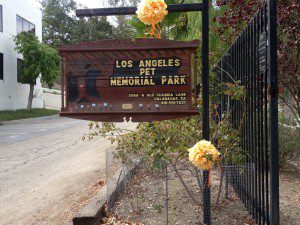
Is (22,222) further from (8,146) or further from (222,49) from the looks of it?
(8,146)

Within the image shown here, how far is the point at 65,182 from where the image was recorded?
7.32 meters

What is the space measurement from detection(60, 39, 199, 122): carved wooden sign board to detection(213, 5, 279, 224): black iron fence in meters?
0.62

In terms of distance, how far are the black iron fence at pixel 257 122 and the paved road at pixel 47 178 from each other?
2163 millimetres


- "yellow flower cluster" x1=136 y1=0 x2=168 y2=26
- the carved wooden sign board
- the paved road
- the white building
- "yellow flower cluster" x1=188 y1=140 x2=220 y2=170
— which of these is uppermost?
the white building

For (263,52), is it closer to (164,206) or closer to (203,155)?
(203,155)

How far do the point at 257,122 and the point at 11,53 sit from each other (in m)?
27.8

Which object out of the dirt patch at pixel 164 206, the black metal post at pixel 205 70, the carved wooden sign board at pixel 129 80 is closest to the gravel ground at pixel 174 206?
the dirt patch at pixel 164 206

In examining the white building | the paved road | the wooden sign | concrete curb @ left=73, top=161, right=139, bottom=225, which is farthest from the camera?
the white building

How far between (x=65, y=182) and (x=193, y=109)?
A: 404cm

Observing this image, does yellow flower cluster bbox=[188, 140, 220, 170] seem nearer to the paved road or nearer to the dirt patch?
the dirt patch

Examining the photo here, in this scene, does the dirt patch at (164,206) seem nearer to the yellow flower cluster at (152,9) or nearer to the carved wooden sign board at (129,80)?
the carved wooden sign board at (129,80)

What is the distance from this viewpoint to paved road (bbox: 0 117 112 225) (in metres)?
5.57

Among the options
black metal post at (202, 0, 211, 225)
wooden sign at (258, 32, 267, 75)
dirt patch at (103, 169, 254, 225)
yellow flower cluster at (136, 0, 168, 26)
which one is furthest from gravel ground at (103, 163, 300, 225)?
yellow flower cluster at (136, 0, 168, 26)

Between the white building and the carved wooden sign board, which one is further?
the white building
